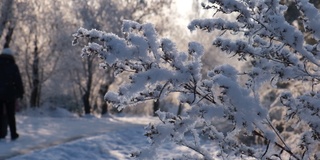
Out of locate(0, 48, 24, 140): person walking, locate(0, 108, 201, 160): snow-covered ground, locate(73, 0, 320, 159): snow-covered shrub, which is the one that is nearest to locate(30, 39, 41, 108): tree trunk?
locate(0, 108, 201, 160): snow-covered ground

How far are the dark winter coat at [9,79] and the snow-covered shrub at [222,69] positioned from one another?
713 cm

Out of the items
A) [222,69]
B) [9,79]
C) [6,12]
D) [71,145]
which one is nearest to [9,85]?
[9,79]

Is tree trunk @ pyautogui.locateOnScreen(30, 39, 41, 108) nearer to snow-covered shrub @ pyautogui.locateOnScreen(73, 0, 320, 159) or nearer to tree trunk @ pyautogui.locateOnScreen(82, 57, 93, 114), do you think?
tree trunk @ pyautogui.locateOnScreen(82, 57, 93, 114)

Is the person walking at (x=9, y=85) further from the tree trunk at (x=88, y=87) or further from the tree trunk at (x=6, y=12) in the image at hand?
the tree trunk at (x=88, y=87)

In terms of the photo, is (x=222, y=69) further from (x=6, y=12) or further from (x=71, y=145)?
(x=6, y=12)

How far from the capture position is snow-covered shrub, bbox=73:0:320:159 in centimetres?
236

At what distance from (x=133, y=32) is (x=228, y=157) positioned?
843 millimetres

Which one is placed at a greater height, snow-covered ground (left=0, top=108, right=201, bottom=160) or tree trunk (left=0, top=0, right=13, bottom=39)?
tree trunk (left=0, top=0, right=13, bottom=39)

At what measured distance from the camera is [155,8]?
3600 cm

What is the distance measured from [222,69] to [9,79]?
752 cm

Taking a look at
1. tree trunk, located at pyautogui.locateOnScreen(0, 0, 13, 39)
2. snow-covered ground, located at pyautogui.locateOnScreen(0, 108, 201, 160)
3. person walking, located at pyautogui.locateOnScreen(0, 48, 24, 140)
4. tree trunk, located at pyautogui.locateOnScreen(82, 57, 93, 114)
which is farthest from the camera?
tree trunk, located at pyautogui.locateOnScreen(82, 57, 93, 114)

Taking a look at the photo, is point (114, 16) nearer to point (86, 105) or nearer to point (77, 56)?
point (77, 56)

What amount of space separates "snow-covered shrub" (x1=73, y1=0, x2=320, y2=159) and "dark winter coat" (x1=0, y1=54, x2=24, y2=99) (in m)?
7.13

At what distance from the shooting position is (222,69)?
248 cm
